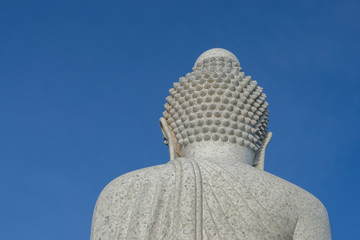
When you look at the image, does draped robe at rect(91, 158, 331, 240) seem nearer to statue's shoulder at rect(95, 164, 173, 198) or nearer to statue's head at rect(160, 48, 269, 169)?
statue's shoulder at rect(95, 164, 173, 198)

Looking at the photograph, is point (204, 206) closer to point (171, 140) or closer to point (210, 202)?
point (210, 202)

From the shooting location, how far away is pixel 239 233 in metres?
6.46

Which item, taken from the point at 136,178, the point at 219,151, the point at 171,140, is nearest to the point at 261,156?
the point at 219,151

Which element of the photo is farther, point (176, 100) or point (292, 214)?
point (176, 100)

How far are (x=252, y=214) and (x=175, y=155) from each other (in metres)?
1.92

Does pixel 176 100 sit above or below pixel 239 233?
above

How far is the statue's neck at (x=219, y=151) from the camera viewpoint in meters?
7.81

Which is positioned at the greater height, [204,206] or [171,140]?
[171,140]

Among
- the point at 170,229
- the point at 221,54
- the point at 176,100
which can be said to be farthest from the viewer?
the point at 221,54

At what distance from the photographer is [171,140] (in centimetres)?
833

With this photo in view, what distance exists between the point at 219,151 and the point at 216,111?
0.52 meters

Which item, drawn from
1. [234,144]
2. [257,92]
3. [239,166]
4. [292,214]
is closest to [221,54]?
[257,92]

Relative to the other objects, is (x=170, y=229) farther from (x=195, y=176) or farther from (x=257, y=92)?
(x=257, y=92)

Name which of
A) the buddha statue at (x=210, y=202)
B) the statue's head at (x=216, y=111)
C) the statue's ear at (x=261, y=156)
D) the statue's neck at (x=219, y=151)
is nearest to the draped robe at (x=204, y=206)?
the buddha statue at (x=210, y=202)
